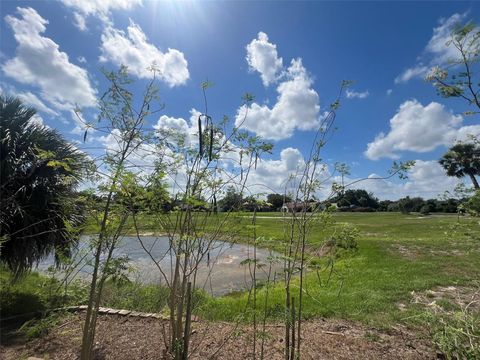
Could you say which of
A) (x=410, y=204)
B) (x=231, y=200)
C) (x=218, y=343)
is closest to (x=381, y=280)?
(x=218, y=343)

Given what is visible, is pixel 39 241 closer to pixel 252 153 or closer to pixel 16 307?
pixel 16 307

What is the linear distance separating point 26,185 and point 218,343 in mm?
3786

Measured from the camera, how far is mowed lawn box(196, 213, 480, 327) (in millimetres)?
3953

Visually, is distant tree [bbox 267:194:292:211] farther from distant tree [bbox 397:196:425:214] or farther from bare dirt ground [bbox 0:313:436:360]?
distant tree [bbox 397:196:425:214]

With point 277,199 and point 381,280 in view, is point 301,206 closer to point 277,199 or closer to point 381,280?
point 277,199

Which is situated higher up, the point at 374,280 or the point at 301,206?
the point at 301,206

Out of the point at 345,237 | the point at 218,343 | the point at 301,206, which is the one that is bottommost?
the point at 218,343

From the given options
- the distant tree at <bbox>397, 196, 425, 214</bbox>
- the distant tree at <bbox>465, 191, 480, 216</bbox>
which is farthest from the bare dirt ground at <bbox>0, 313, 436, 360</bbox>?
the distant tree at <bbox>397, 196, 425, 214</bbox>

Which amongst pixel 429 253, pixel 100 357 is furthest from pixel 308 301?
pixel 429 253

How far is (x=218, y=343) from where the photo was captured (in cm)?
389

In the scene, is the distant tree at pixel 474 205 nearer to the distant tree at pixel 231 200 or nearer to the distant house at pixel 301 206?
the distant house at pixel 301 206

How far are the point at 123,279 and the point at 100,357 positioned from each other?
58.0 inches

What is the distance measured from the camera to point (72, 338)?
12.8 ft

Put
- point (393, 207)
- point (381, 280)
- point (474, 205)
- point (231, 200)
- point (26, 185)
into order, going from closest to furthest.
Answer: point (231, 200) → point (474, 205) → point (26, 185) → point (381, 280) → point (393, 207)
